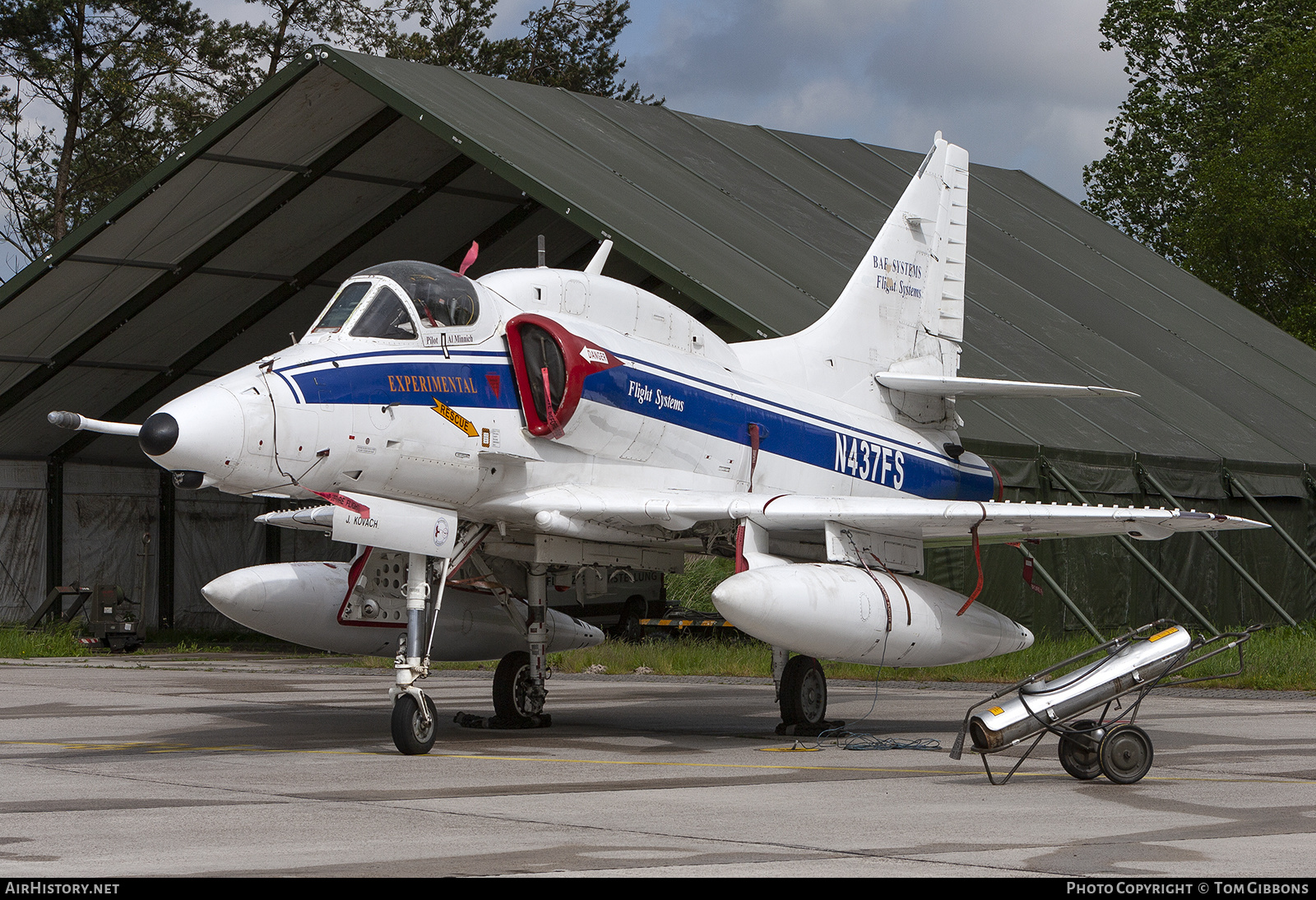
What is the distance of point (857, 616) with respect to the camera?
1092cm

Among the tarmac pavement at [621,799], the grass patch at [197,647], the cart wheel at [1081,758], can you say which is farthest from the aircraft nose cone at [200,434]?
the grass patch at [197,647]

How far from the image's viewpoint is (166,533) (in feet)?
98.3

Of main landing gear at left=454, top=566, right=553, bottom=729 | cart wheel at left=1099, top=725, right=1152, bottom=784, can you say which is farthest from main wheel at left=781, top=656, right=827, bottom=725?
cart wheel at left=1099, top=725, right=1152, bottom=784

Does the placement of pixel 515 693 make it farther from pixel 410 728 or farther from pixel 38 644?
pixel 38 644

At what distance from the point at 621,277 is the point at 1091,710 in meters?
17.6

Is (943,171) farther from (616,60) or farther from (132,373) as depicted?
(616,60)

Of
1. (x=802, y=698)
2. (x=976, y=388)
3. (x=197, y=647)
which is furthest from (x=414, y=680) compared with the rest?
(x=197, y=647)

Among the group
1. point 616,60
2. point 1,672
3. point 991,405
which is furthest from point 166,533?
point 616,60

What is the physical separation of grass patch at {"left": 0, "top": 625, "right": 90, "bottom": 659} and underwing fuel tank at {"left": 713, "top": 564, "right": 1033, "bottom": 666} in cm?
1851

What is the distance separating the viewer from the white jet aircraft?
1002 centimetres

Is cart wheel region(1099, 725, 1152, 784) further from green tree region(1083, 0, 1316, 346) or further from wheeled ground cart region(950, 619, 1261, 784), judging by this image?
green tree region(1083, 0, 1316, 346)

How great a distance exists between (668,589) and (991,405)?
10510 millimetres

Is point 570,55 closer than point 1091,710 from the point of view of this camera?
Result: No

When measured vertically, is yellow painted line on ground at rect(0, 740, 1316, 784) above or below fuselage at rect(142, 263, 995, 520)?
below
